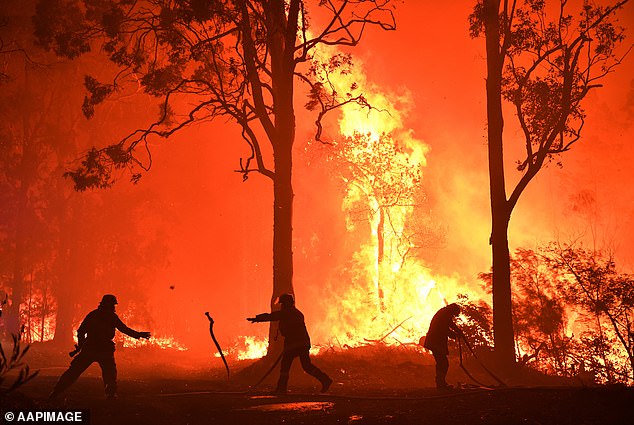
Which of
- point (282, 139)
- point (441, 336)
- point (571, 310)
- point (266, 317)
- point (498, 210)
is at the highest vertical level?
point (282, 139)

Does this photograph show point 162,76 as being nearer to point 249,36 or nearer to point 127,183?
point 249,36

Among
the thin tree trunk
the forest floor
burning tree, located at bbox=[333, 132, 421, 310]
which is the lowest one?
the forest floor

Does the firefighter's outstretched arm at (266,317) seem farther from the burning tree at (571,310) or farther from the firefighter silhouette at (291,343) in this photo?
the burning tree at (571,310)

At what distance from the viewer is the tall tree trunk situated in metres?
19.3

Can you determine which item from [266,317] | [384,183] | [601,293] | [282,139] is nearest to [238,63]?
[282,139]

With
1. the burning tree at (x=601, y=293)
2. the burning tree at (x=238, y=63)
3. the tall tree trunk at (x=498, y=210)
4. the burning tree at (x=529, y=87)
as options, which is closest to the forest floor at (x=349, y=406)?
the tall tree trunk at (x=498, y=210)

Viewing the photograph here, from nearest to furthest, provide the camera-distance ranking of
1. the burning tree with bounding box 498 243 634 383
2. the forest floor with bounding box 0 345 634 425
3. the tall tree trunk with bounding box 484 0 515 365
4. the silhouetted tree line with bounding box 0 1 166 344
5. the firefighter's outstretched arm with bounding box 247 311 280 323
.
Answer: the forest floor with bounding box 0 345 634 425 → the firefighter's outstretched arm with bounding box 247 311 280 323 → the tall tree trunk with bounding box 484 0 515 365 → the burning tree with bounding box 498 243 634 383 → the silhouetted tree line with bounding box 0 1 166 344

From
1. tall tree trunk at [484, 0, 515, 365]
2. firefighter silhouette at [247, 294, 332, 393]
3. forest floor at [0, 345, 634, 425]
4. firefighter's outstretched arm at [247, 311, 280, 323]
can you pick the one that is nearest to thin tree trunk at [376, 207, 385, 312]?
tall tree trunk at [484, 0, 515, 365]

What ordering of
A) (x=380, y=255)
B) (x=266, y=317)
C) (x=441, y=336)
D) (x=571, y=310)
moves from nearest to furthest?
(x=266, y=317) < (x=441, y=336) < (x=571, y=310) < (x=380, y=255)

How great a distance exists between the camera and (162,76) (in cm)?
2338

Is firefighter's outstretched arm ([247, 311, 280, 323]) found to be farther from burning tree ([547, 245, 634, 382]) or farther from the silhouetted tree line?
the silhouetted tree line

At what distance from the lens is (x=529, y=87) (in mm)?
23109

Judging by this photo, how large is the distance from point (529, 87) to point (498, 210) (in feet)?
18.9

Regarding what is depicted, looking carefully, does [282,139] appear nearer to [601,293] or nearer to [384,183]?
[601,293]
